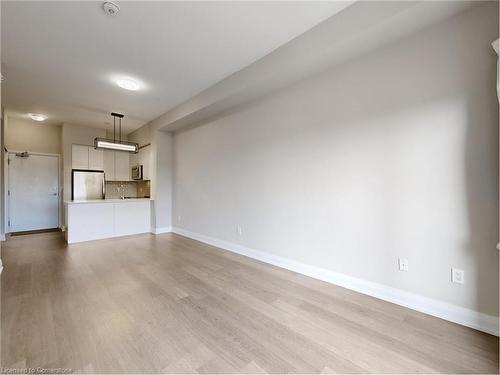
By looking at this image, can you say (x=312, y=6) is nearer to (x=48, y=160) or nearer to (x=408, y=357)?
(x=408, y=357)

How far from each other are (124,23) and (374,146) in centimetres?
287

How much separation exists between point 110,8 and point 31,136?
19.1 ft

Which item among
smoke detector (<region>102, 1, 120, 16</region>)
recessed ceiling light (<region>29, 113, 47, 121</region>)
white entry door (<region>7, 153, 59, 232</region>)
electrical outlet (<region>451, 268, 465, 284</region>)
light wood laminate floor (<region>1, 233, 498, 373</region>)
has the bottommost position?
light wood laminate floor (<region>1, 233, 498, 373</region>)

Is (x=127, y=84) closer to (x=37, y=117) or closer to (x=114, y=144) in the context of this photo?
(x=114, y=144)

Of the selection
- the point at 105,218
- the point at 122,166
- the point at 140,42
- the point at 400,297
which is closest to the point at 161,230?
the point at 105,218

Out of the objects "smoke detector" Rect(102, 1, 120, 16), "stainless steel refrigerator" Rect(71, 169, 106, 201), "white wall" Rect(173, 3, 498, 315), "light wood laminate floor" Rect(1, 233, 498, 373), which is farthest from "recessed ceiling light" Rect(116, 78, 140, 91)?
"stainless steel refrigerator" Rect(71, 169, 106, 201)

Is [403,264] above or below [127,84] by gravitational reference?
below

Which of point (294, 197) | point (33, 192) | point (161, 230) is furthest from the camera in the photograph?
point (33, 192)

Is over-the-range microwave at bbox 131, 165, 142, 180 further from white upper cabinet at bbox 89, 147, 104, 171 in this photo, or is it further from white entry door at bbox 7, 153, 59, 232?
white entry door at bbox 7, 153, 59, 232

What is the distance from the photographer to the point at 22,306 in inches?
82.0

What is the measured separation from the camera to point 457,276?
6.13ft

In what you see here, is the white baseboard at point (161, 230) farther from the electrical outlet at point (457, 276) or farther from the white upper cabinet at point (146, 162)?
the electrical outlet at point (457, 276)

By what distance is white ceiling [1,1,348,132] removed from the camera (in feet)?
6.82

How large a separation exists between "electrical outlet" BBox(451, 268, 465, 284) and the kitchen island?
18.5 ft
